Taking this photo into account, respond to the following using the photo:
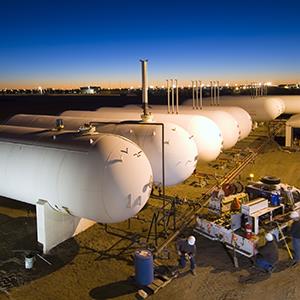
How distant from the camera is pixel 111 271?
29.5ft

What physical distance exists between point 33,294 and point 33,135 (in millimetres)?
4864

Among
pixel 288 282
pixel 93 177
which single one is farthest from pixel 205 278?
pixel 93 177

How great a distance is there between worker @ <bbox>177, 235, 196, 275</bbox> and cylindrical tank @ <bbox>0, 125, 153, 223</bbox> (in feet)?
4.80

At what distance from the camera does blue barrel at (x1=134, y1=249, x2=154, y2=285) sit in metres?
8.24

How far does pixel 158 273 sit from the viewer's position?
8875 millimetres

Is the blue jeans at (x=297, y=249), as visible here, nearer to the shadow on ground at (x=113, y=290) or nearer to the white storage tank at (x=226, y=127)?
the shadow on ground at (x=113, y=290)

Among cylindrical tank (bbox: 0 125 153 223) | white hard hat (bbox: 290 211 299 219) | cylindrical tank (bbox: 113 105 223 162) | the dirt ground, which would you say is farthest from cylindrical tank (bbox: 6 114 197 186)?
white hard hat (bbox: 290 211 299 219)

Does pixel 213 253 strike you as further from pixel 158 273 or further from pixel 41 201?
pixel 41 201

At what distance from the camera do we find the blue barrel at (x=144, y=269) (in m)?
8.24

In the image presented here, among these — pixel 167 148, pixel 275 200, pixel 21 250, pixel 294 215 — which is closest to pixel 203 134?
pixel 167 148

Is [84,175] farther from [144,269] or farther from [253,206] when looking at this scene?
[253,206]

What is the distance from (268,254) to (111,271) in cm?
388

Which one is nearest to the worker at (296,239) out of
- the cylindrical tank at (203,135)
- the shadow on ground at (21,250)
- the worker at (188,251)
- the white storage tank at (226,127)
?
the worker at (188,251)

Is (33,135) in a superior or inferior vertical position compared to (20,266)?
superior
